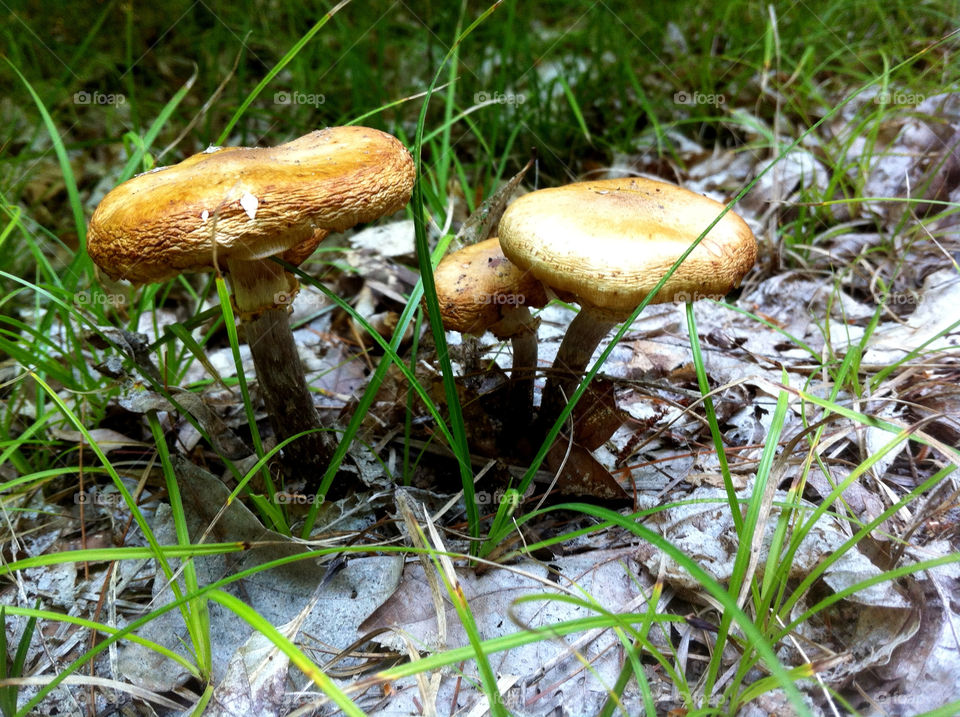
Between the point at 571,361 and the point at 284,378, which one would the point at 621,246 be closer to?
the point at 571,361

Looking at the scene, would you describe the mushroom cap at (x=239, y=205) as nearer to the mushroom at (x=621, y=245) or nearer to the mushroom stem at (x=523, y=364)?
the mushroom at (x=621, y=245)

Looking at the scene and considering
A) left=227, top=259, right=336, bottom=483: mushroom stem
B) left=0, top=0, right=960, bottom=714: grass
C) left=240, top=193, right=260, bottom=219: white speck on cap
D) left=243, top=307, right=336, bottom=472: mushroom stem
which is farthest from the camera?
left=0, top=0, right=960, bottom=714: grass

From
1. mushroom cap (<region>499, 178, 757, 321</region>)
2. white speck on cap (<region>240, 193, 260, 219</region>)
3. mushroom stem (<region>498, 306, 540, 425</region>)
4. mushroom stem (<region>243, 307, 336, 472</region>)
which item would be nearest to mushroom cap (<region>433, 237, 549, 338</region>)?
mushroom stem (<region>498, 306, 540, 425</region>)

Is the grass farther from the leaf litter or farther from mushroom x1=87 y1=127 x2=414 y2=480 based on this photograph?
mushroom x1=87 y1=127 x2=414 y2=480

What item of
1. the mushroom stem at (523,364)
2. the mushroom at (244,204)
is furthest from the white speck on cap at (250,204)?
the mushroom stem at (523,364)

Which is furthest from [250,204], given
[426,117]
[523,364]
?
[426,117]

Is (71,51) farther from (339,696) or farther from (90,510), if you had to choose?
(339,696)
